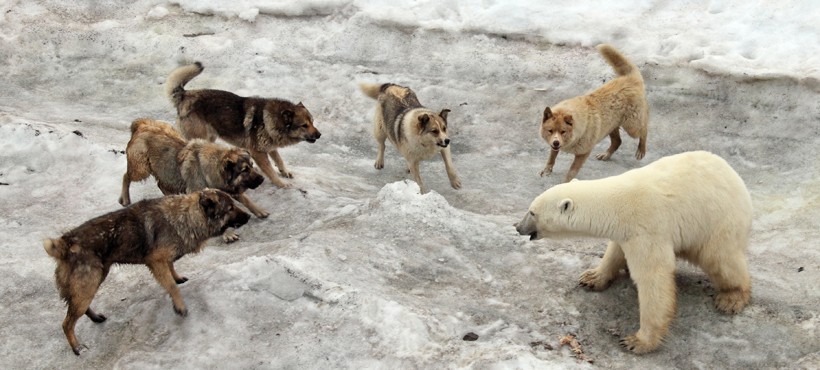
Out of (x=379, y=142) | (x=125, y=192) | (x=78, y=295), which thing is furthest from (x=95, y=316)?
(x=379, y=142)

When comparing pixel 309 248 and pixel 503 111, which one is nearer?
pixel 309 248

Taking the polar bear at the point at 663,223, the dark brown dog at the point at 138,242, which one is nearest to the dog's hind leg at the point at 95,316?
the dark brown dog at the point at 138,242

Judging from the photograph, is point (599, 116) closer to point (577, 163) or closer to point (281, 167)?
point (577, 163)

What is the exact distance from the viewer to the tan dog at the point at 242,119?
9.27 meters

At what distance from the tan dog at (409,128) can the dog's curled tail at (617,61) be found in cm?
248

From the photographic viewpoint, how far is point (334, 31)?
12719 mm

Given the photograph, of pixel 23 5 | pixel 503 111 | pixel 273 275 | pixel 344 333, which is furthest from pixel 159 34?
pixel 344 333

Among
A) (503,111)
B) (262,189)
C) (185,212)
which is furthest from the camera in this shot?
(503,111)

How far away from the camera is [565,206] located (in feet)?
19.1

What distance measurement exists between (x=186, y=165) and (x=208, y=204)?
1.85 meters

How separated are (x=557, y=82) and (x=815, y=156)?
386 centimetres

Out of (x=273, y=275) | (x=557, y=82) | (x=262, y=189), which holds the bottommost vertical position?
(x=262, y=189)

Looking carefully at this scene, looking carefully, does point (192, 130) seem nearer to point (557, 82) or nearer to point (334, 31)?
point (334, 31)

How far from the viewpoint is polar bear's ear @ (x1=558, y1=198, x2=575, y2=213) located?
577cm
